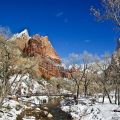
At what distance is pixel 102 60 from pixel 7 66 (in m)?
39.1

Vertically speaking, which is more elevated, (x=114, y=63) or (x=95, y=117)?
(x=114, y=63)

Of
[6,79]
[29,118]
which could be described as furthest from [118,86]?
[6,79]

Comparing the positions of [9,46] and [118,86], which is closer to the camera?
[9,46]

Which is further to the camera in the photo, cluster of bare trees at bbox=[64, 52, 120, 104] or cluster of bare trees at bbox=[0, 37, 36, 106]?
cluster of bare trees at bbox=[64, 52, 120, 104]

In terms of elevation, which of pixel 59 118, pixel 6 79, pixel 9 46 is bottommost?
pixel 59 118

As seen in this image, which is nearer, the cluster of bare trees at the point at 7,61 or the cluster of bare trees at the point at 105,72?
the cluster of bare trees at the point at 7,61

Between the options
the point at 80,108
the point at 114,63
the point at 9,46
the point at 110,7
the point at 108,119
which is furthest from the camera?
the point at 114,63

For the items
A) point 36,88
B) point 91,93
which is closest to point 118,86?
point 91,93

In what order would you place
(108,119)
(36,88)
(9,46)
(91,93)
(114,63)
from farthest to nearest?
(36,88) → (91,93) → (114,63) → (108,119) → (9,46)

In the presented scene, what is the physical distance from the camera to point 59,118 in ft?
158

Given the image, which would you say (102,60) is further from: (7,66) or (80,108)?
(7,66)

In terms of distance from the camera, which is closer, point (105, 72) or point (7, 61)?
point (7, 61)

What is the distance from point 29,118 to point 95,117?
32.0ft

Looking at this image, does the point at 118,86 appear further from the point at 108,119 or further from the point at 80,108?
the point at 108,119
